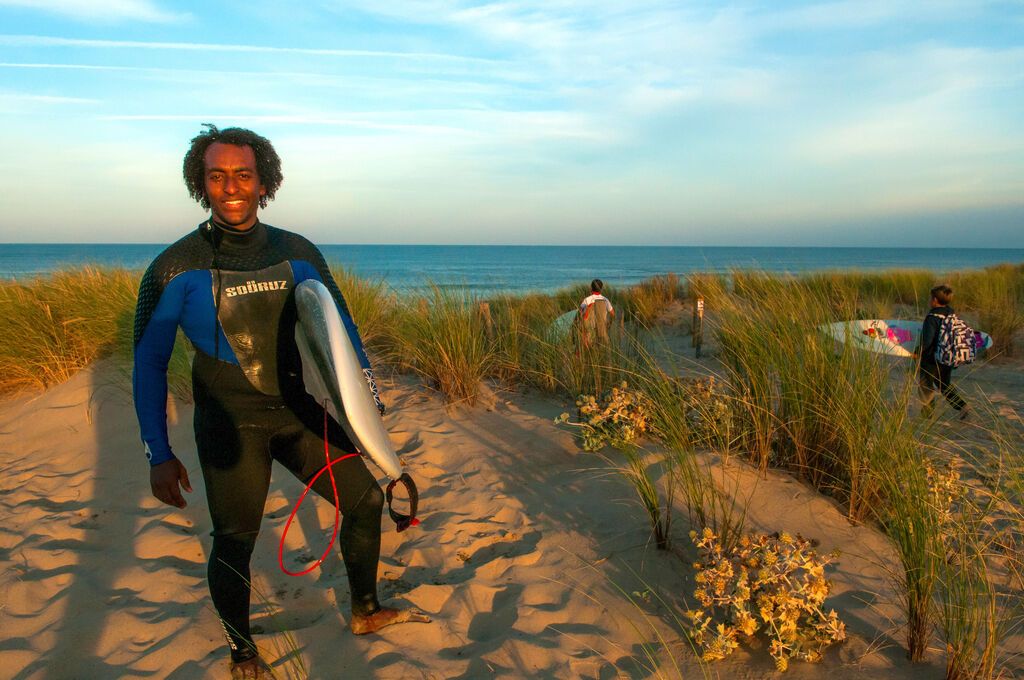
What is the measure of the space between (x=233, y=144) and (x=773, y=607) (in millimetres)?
2499

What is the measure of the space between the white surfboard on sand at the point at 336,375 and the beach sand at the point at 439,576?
826 millimetres

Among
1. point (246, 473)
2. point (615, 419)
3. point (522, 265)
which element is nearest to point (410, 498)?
point (246, 473)

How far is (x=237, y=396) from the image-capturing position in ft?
6.75

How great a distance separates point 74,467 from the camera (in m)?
4.22

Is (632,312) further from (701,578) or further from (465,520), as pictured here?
(701,578)

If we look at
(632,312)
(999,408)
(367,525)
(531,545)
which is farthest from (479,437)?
(632,312)

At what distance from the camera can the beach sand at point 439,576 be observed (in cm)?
212

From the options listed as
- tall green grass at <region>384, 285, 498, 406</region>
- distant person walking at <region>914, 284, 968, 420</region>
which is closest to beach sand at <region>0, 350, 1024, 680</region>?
tall green grass at <region>384, 285, 498, 406</region>

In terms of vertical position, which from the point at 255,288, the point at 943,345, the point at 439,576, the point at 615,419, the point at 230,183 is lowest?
the point at 439,576

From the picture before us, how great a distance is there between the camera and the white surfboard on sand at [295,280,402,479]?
194 centimetres

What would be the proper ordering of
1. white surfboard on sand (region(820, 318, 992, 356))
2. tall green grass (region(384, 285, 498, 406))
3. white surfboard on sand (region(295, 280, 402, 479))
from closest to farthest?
1. white surfboard on sand (region(295, 280, 402, 479))
2. white surfboard on sand (region(820, 318, 992, 356))
3. tall green grass (region(384, 285, 498, 406))

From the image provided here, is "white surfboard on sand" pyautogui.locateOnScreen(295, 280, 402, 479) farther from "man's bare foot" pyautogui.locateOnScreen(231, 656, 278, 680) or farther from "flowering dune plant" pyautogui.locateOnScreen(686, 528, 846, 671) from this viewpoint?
"flowering dune plant" pyautogui.locateOnScreen(686, 528, 846, 671)

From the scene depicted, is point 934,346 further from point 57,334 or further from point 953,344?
point 57,334

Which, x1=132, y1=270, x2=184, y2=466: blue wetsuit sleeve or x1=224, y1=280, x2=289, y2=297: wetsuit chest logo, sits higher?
x1=224, y1=280, x2=289, y2=297: wetsuit chest logo
